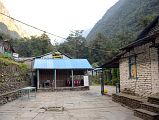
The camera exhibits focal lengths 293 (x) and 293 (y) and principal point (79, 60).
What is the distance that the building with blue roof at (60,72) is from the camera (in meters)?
33.5

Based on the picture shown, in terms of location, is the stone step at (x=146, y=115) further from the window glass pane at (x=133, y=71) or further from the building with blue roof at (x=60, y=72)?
the building with blue roof at (x=60, y=72)

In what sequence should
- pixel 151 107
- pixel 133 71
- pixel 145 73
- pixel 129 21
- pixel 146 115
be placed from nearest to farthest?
pixel 146 115
pixel 151 107
pixel 145 73
pixel 133 71
pixel 129 21

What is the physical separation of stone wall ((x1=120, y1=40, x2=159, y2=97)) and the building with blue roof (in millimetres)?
17009

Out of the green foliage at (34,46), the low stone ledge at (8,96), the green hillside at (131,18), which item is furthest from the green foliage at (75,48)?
the low stone ledge at (8,96)

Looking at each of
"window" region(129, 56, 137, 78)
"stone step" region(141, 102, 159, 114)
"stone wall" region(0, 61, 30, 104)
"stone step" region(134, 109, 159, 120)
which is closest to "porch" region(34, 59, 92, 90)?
"stone wall" region(0, 61, 30, 104)

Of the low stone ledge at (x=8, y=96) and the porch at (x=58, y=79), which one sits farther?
the porch at (x=58, y=79)

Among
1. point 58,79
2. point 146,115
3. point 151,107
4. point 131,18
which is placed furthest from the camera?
point 131,18

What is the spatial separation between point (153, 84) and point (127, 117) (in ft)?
8.87

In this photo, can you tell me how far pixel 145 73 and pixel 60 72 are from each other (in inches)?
871

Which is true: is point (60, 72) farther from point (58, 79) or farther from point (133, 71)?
point (133, 71)

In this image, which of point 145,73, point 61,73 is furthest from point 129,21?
point 145,73

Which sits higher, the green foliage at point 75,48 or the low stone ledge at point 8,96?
the green foliage at point 75,48

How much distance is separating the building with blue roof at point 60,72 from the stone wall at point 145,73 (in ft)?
55.8

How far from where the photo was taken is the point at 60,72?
3562cm
